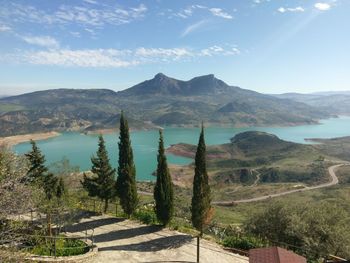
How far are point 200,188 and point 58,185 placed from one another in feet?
31.2

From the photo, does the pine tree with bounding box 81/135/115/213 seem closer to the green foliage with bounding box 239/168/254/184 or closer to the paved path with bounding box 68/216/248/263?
the paved path with bounding box 68/216/248/263

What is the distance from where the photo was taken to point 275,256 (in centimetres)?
1314

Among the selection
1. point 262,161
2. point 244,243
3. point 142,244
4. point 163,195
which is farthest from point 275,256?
point 262,161

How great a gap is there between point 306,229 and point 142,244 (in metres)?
10.9

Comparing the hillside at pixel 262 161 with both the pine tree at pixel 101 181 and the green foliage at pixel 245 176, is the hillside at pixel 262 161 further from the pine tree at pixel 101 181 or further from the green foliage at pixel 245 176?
the pine tree at pixel 101 181

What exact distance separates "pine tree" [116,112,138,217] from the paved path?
1541mm

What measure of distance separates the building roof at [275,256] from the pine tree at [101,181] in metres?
17.7

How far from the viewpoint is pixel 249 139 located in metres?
192

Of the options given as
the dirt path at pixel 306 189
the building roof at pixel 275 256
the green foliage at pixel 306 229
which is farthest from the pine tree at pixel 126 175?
the dirt path at pixel 306 189

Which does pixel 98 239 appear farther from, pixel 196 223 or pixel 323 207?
pixel 323 207

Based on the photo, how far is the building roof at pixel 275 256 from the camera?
1301cm

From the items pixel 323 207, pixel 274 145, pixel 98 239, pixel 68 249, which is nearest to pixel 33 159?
pixel 98 239

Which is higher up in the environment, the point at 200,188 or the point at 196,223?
the point at 200,188

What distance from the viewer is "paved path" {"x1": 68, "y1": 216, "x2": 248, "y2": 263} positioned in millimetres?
19156
